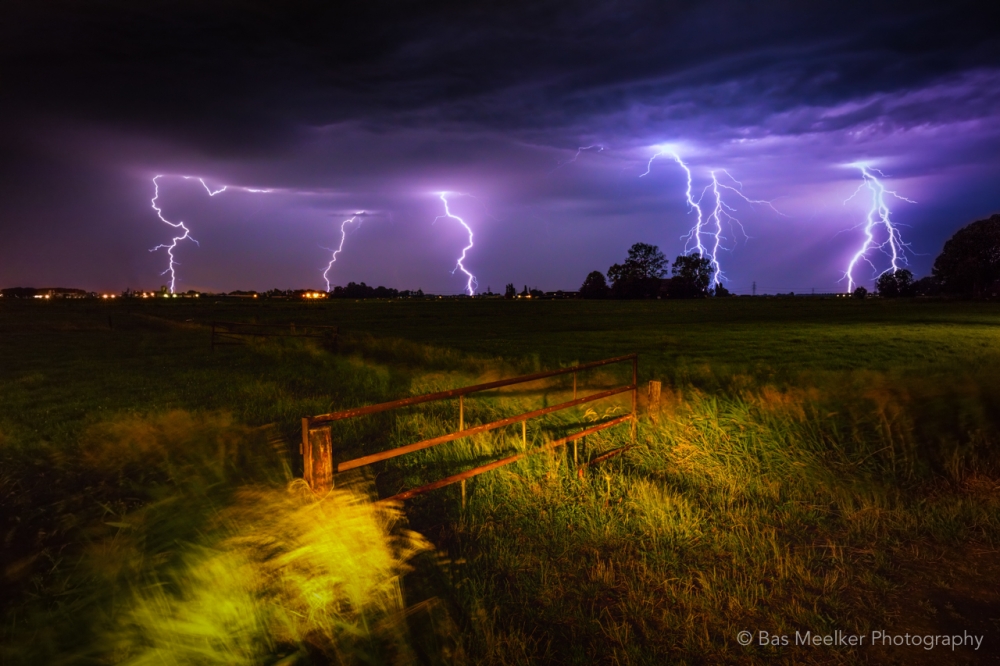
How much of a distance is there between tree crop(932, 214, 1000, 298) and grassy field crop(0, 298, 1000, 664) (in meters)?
115

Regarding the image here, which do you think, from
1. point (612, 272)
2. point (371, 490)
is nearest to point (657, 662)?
point (371, 490)

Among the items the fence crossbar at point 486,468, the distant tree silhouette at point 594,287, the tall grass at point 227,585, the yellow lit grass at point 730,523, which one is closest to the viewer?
the tall grass at point 227,585

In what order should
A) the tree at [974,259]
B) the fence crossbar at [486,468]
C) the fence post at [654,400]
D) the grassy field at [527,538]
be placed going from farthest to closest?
the tree at [974,259] < the fence post at [654,400] < the fence crossbar at [486,468] < the grassy field at [527,538]

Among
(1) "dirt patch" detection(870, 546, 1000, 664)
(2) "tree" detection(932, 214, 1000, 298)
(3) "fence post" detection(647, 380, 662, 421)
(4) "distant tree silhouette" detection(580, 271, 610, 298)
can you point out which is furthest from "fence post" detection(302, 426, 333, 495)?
(4) "distant tree silhouette" detection(580, 271, 610, 298)

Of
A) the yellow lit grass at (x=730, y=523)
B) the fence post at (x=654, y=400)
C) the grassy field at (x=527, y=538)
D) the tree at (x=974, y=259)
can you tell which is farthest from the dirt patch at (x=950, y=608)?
the tree at (x=974, y=259)

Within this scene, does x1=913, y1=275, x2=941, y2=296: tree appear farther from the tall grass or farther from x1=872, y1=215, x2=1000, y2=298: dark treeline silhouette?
the tall grass

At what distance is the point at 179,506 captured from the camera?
5.11 metres

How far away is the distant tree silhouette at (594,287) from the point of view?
151m

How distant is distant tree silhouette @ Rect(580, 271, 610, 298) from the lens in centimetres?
15138

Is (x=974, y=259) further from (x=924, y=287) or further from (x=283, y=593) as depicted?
(x=283, y=593)

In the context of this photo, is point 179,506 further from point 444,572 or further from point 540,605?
point 540,605

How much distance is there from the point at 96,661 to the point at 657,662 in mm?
3314

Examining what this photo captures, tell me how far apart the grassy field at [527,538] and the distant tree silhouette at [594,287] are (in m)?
144

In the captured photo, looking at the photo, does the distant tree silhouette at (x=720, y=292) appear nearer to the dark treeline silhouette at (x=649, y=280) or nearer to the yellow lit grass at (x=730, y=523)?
the dark treeline silhouette at (x=649, y=280)
